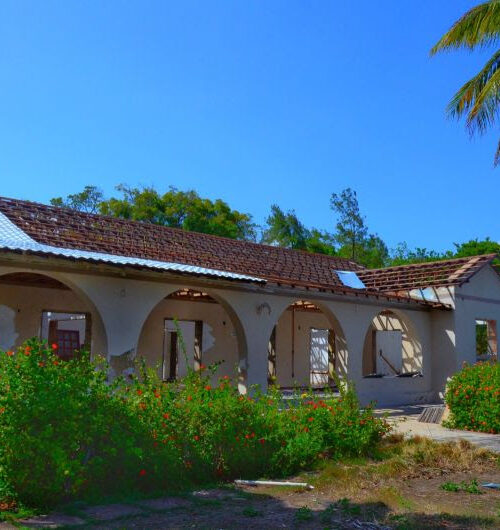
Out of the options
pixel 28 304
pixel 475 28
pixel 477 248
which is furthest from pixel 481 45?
pixel 477 248

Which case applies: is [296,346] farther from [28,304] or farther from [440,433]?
[440,433]

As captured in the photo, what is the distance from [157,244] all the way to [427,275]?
847cm

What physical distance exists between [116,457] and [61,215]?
11.0 meters

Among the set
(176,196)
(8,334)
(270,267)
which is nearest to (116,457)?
(8,334)

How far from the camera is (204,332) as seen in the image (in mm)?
18469

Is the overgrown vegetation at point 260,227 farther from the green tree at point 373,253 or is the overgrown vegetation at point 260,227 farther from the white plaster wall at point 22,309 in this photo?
the white plaster wall at point 22,309

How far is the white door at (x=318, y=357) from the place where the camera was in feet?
74.8

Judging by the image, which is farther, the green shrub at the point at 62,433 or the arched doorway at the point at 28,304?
the arched doorway at the point at 28,304

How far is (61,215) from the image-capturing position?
1612cm

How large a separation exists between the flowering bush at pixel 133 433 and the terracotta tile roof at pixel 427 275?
11.1 m

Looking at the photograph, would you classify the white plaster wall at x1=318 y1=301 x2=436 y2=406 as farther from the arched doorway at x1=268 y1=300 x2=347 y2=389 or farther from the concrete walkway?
the arched doorway at x1=268 y1=300 x2=347 y2=389

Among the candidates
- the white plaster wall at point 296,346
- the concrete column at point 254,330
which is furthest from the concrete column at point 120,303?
the white plaster wall at point 296,346

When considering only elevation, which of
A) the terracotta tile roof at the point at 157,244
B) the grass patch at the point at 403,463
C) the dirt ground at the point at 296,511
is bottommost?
the dirt ground at the point at 296,511

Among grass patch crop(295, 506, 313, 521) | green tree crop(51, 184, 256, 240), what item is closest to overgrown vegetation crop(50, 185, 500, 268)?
green tree crop(51, 184, 256, 240)
